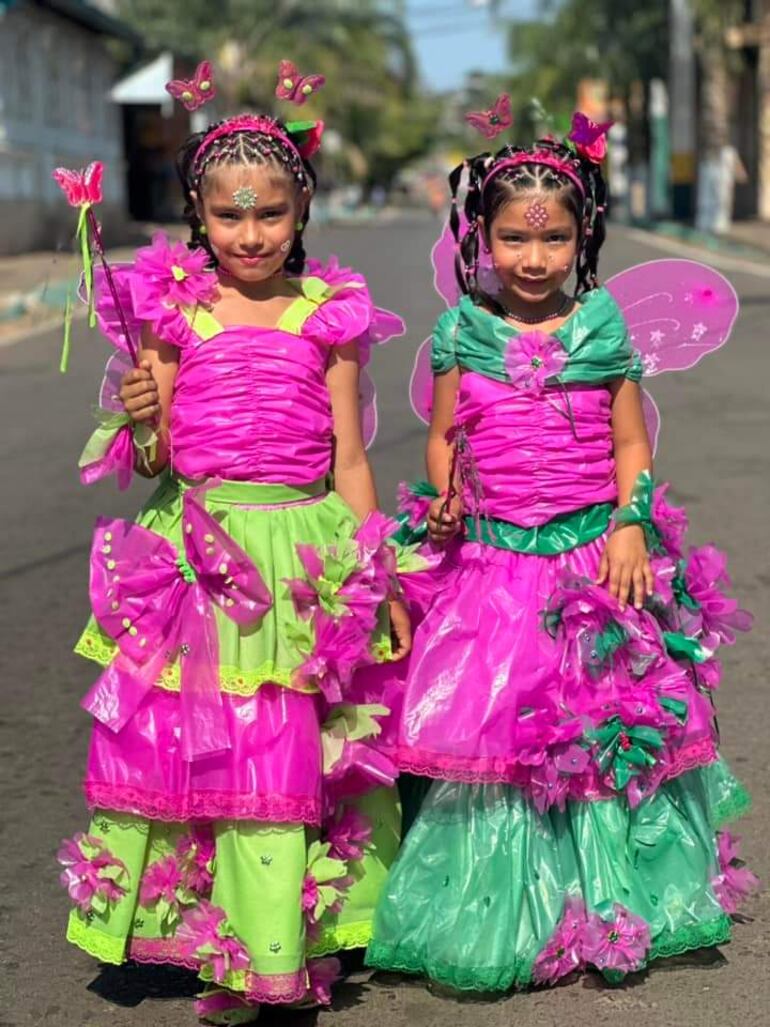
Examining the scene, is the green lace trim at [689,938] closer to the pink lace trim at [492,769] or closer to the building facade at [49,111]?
the pink lace trim at [492,769]

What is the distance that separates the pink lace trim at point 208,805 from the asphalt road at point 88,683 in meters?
0.44

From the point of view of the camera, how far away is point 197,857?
3.06m


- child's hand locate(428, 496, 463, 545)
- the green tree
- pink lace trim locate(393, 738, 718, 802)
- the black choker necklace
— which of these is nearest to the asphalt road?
pink lace trim locate(393, 738, 718, 802)

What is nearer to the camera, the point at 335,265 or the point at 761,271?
the point at 335,265

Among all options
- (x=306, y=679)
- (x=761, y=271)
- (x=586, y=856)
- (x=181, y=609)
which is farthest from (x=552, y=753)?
(x=761, y=271)

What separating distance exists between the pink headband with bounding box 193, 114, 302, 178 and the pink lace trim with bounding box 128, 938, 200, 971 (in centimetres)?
145

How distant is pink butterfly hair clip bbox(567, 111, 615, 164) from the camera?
3268 mm

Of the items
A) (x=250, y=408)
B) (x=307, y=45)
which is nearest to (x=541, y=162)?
(x=250, y=408)

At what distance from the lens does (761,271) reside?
23.9 m

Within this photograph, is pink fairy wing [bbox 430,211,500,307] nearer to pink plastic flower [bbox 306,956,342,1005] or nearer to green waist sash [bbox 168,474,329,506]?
green waist sash [bbox 168,474,329,506]

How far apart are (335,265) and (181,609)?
79 cm

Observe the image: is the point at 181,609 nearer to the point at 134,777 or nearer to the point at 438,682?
the point at 134,777

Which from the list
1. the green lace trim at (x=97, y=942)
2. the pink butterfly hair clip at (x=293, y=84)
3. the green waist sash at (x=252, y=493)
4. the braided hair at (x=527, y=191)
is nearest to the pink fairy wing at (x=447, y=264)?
the braided hair at (x=527, y=191)

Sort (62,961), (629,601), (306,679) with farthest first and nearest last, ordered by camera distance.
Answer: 1. (62,961)
2. (629,601)
3. (306,679)
